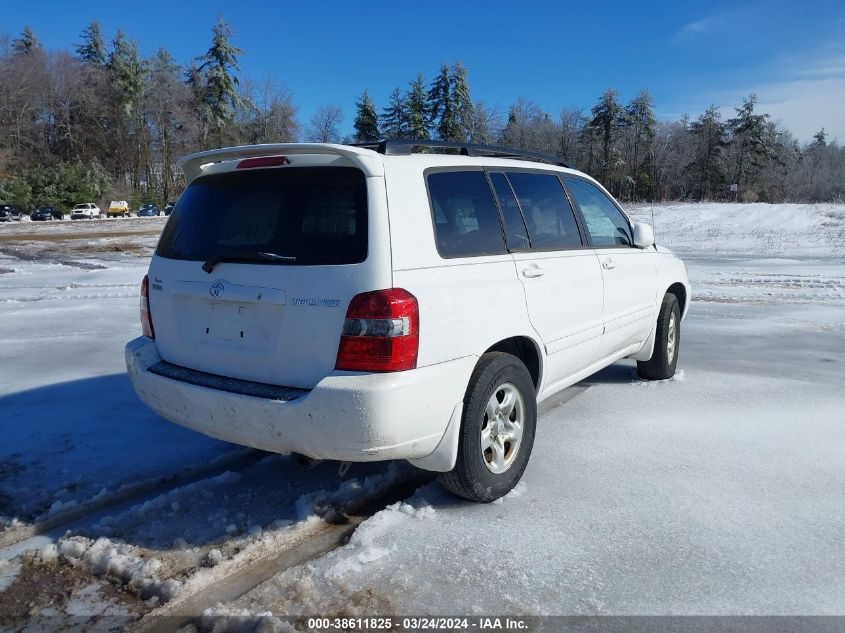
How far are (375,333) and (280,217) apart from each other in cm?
81

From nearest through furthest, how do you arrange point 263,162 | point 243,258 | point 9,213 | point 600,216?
point 243,258 → point 263,162 → point 600,216 → point 9,213

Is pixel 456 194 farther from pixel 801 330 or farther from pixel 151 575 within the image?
pixel 801 330

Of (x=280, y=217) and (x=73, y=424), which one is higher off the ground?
(x=280, y=217)

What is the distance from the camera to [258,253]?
9.88 feet

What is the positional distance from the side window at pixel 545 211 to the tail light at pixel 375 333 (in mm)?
1356

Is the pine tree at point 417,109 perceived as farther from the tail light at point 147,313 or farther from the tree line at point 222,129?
the tail light at point 147,313

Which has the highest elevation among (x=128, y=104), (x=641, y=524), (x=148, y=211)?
(x=128, y=104)

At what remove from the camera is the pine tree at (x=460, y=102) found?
63666 millimetres

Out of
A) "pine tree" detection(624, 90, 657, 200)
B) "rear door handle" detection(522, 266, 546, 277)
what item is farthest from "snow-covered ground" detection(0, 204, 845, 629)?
"pine tree" detection(624, 90, 657, 200)

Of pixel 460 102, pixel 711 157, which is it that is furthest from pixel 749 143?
pixel 460 102

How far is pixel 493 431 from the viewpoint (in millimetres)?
3383

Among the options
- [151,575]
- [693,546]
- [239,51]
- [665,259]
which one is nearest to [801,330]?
[665,259]

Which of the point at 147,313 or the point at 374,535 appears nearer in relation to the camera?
the point at 374,535

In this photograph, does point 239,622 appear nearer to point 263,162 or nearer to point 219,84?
point 263,162
